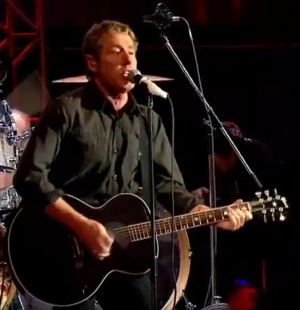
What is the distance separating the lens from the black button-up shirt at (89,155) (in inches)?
126

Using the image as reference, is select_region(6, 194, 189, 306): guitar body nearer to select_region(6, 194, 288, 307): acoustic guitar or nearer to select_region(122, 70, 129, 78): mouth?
select_region(6, 194, 288, 307): acoustic guitar

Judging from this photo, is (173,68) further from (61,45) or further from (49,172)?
(49,172)

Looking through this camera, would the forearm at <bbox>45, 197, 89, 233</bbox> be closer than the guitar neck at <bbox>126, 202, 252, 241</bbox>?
Yes

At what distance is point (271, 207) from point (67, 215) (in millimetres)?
1001

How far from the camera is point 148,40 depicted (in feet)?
20.3

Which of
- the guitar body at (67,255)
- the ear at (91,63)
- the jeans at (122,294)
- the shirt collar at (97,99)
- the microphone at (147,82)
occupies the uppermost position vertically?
the ear at (91,63)

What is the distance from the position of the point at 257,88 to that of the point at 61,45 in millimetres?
1733

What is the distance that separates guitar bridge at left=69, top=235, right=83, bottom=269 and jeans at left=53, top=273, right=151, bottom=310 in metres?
0.15

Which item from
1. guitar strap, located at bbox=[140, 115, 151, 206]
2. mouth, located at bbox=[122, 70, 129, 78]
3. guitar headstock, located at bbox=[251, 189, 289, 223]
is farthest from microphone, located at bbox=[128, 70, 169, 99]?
guitar headstock, located at bbox=[251, 189, 289, 223]

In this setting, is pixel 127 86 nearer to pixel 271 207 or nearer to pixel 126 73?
pixel 126 73

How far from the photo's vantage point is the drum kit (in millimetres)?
4742

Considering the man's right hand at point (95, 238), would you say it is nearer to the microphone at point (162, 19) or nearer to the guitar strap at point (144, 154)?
the guitar strap at point (144, 154)

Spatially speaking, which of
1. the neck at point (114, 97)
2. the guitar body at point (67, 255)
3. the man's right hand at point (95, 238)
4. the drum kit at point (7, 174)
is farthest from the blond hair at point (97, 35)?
the drum kit at point (7, 174)

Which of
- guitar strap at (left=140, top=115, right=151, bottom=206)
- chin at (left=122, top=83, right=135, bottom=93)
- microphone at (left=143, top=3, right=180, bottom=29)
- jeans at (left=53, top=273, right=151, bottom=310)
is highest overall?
microphone at (left=143, top=3, right=180, bottom=29)
